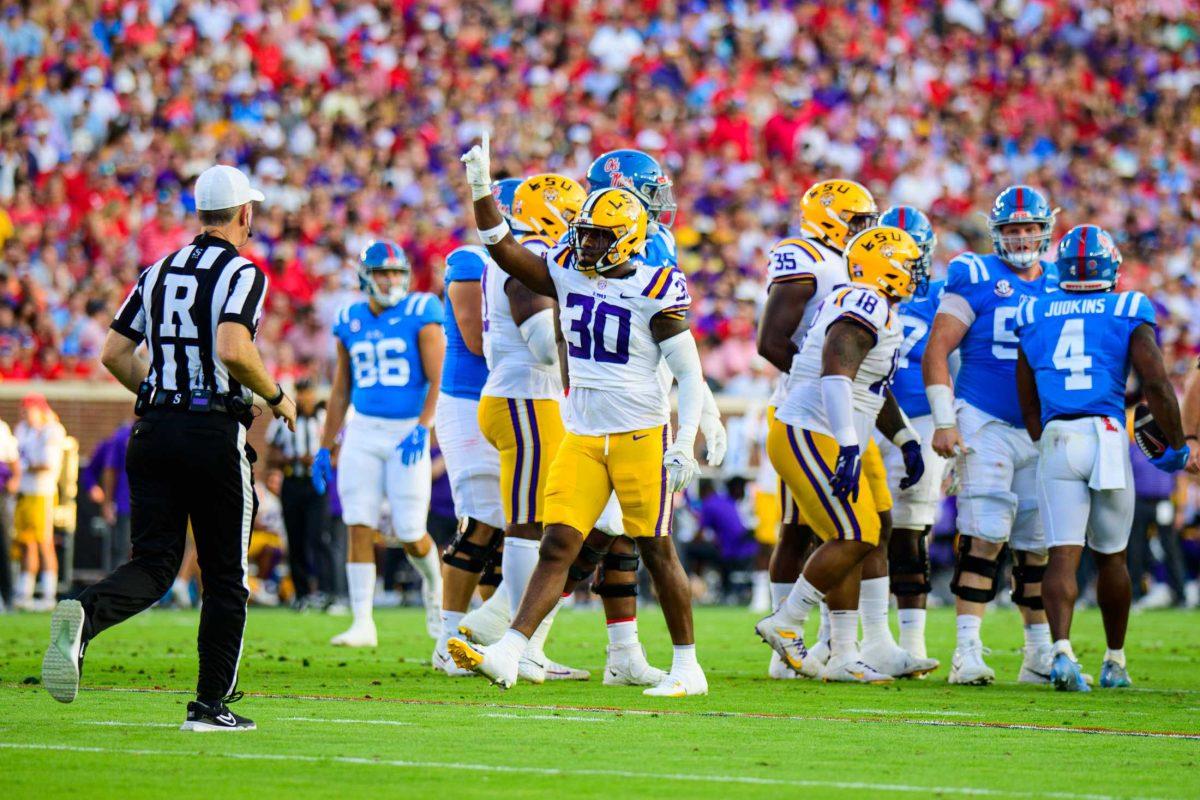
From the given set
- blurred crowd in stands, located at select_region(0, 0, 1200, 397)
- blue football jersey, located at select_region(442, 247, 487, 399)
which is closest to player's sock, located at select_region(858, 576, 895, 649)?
blue football jersey, located at select_region(442, 247, 487, 399)

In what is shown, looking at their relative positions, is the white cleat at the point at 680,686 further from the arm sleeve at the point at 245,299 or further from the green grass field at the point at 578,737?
the arm sleeve at the point at 245,299

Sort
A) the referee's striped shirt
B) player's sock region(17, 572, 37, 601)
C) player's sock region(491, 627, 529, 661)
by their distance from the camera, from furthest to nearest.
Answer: player's sock region(17, 572, 37, 601)
player's sock region(491, 627, 529, 661)
the referee's striped shirt

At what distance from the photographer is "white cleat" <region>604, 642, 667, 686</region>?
9.09 meters

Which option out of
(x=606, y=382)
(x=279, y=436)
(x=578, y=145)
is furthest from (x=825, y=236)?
(x=578, y=145)

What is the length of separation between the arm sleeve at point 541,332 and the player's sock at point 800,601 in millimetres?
1643

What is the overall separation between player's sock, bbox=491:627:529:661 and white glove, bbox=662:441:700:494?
93 centimetres

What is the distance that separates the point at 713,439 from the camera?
8.86 m

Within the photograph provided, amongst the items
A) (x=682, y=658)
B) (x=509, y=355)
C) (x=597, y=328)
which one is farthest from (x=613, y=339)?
(x=682, y=658)

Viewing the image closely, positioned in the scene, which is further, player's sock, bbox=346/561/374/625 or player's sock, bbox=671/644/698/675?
player's sock, bbox=346/561/374/625

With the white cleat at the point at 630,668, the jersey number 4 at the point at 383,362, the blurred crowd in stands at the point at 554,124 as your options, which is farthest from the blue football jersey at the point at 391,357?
the blurred crowd in stands at the point at 554,124

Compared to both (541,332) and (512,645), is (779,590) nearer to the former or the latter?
(541,332)

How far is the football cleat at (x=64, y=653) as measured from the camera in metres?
6.64

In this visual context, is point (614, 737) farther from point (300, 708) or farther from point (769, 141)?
point (769, 141)

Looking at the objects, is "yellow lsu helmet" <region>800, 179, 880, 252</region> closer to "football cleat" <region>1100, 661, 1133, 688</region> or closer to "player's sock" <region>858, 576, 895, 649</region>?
"player's sock" <region>858, 576, 895, 649</region>
